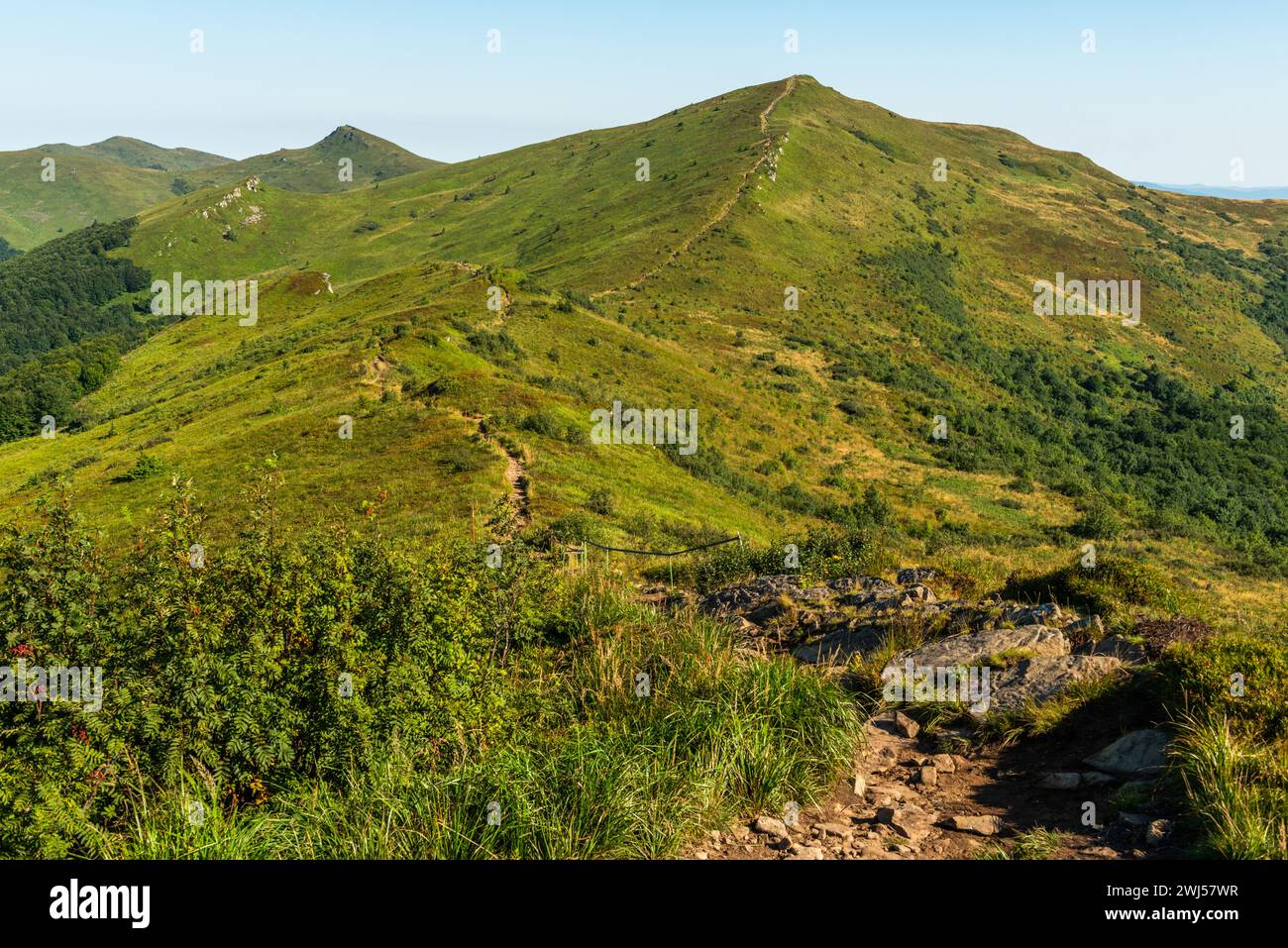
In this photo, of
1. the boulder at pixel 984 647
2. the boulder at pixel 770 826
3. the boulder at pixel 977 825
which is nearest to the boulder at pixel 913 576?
the boulder at pixel 984 647

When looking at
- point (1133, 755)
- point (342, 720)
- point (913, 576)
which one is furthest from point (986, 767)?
point (913, 576)

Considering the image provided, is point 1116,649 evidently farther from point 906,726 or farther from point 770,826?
point 770,826

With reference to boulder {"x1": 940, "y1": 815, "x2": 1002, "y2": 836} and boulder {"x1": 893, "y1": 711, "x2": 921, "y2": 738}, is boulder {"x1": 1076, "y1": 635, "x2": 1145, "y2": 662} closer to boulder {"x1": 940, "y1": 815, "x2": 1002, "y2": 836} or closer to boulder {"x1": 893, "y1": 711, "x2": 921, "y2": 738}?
boulder {"x1": 893, "y1": 711, "x2": 921, "y2": 738}

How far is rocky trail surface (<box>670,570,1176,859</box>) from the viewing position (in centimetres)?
689

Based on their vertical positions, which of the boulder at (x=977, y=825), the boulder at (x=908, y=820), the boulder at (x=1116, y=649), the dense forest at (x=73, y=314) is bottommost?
the boulder at (x=908, y=820)

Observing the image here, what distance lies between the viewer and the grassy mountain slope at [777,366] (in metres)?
37.2

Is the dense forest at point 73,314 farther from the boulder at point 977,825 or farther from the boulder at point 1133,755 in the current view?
the boulder at point 1133,755

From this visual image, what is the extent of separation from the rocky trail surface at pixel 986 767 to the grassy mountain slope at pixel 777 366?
18.0ft

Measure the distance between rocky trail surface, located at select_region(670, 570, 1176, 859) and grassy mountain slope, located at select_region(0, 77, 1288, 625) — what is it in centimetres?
548

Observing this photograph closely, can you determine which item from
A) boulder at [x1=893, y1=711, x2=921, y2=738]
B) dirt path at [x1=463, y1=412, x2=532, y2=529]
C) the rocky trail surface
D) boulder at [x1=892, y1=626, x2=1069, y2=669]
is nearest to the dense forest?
dirt path at [x1=463, y1=412, x2=532, y2=529]

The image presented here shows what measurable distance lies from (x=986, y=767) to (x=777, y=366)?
71.8 metres

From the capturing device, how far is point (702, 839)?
698cm

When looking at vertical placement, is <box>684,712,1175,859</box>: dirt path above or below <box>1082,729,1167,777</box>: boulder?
below

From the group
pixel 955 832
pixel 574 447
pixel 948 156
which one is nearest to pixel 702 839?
pixel 955 832
